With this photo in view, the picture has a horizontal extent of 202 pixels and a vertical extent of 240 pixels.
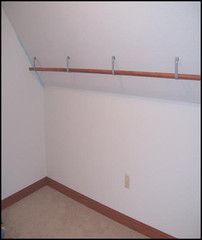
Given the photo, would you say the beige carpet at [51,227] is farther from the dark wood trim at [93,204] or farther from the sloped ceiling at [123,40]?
the sloped ceiling at [123,40]

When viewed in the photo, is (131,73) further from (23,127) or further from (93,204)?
(93,204)

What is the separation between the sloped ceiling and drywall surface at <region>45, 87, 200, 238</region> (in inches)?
4.8

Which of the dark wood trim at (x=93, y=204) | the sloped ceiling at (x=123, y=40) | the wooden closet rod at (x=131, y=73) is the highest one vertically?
the sloped ceiling at (x=123, y=40)

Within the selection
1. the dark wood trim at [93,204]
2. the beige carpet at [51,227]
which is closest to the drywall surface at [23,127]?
the beige carpet at [51,227]

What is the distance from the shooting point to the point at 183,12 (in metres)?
1.01

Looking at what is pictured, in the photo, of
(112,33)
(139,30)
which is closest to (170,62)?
(139,30)

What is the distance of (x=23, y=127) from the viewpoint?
1565mm

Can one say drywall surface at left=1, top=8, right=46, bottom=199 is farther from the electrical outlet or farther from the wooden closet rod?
the electrical outlet

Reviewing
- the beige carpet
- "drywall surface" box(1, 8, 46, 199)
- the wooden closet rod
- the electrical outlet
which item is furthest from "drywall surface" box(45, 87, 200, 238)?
the beige carpet

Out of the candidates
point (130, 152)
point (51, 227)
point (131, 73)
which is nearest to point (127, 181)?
point (130, 152)

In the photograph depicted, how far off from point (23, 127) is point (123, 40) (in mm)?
823

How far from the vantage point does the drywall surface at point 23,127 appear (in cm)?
114

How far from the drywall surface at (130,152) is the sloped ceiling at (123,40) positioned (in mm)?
122

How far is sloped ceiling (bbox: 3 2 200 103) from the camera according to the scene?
3.43 ft
